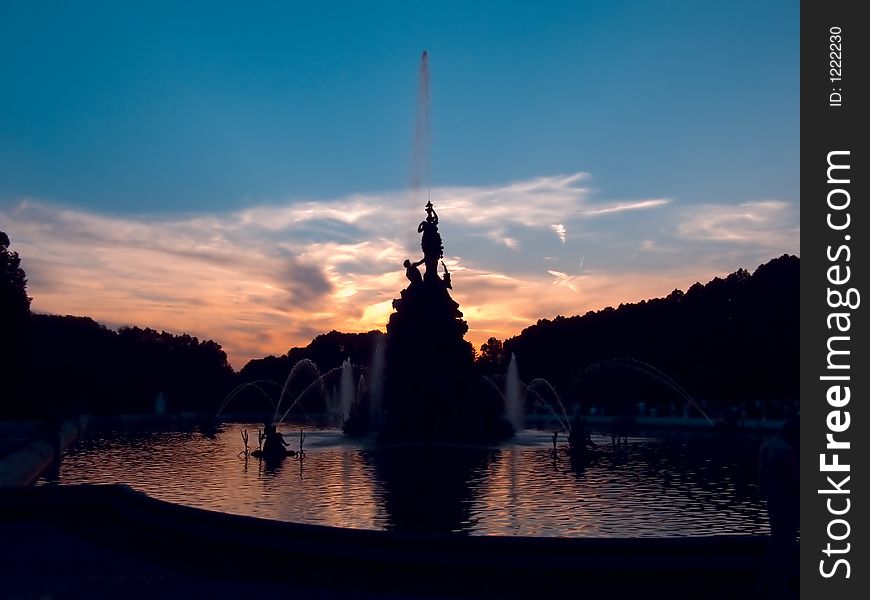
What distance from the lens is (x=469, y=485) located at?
24625 millimetres

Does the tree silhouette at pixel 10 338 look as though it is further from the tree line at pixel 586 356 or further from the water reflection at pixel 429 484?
the water reflection at pixel 429 484

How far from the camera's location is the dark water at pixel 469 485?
18312 mm

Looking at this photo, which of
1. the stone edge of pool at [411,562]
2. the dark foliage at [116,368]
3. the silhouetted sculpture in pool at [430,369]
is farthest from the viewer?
the dark foliage at [116,368]

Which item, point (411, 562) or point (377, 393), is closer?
point (411, 562)

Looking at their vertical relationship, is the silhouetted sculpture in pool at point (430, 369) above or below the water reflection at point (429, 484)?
above

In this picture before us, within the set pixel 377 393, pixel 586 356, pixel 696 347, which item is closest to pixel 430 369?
pixel 377 393

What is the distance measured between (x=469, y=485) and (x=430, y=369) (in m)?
20.6

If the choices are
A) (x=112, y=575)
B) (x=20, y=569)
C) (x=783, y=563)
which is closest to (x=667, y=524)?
(x=783, y=563)

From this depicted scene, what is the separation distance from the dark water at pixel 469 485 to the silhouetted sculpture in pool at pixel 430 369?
3.30 metres

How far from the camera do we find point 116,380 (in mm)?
106250

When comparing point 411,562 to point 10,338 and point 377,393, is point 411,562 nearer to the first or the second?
point 377,393

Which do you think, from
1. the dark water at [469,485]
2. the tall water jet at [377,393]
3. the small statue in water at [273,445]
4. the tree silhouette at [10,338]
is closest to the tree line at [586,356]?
the tree silhouette at [10,338]
